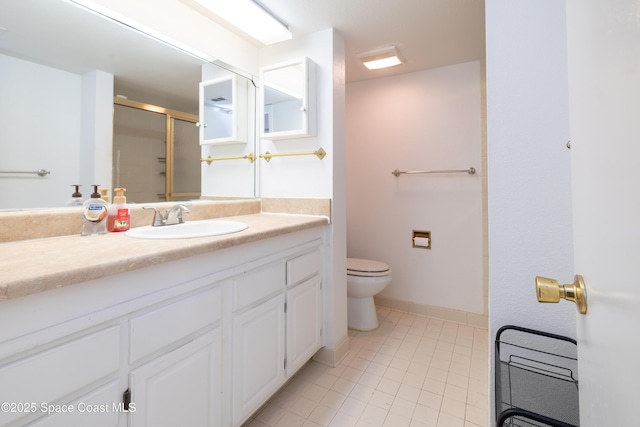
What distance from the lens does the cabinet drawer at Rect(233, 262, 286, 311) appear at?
1.16m

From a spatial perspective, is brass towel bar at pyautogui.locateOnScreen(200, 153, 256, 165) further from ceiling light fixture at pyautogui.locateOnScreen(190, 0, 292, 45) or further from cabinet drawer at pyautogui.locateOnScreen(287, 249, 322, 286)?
cabinet drawer at pyautogui.locateOnScreen(287, 249, 322, 286)

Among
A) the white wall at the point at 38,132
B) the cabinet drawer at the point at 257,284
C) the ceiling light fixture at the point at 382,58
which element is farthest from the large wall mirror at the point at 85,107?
the ceiling light fixture at the point at 382,58

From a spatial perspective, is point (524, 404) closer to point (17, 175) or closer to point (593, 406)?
point (593, 406)

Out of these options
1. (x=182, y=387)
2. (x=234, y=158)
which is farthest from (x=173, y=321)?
(x=234, y=158)

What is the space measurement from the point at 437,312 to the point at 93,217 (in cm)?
240

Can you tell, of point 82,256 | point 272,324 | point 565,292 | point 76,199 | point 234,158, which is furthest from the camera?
point 234,158

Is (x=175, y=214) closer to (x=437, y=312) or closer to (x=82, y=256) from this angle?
(x=82, y=256)

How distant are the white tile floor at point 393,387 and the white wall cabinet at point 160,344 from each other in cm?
20

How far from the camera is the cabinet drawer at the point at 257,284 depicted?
45.5 inches

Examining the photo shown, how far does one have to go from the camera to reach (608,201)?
13.6 inches

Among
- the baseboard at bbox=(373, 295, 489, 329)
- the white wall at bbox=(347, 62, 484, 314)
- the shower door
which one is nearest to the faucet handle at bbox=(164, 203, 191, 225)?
the shower door

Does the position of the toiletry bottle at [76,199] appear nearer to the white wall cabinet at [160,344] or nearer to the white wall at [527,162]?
the white wall cabinet at [160,344]

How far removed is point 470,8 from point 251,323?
6.56 feet

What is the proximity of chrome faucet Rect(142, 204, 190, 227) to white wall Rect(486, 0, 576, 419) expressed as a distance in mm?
1377
